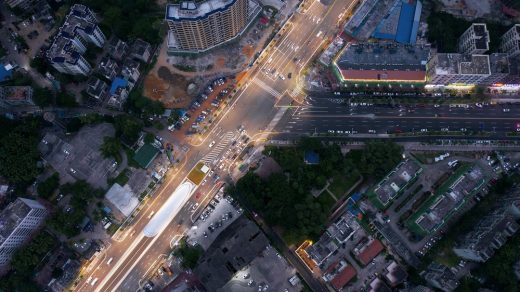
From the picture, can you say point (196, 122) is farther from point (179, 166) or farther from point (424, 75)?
point (424, 75)

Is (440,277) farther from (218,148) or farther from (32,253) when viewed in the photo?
(32,253)

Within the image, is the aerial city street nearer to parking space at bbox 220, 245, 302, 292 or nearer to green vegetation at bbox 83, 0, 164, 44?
parking space at bbox 220, 245, 302, 292

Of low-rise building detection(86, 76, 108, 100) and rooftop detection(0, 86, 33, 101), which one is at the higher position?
rooftop detection(0, 86, 33, 101)

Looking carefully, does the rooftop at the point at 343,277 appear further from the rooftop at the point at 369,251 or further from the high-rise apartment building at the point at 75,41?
the high-rise apartment building at the point at 75,41

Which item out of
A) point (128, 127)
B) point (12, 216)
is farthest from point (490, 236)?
point (12, 216)

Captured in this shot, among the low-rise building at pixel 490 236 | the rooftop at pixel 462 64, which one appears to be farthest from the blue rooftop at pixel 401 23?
the low-rise building at pixel 490 236

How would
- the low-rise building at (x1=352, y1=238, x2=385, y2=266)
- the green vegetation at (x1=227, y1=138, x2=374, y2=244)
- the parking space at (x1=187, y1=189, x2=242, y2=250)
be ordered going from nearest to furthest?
the low-rise building at (x1=352, y1=238, x2=385, y2=266) < the green vegetation at (x1=227, y1=138, x2=374, y2=244) < the parking space at (x1=187, y1=189, x2=242, y2=250)

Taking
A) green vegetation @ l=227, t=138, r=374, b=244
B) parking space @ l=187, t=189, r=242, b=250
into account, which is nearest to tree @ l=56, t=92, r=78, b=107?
parking space @ l=187, t=189, r=242, b=250

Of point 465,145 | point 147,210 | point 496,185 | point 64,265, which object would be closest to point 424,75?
point 465,145
